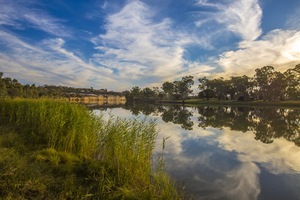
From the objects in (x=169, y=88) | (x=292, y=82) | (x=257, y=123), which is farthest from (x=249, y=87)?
(x=257, y=123)

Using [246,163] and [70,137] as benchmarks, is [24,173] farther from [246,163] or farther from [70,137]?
[246,163]

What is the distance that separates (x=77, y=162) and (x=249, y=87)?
99.5m

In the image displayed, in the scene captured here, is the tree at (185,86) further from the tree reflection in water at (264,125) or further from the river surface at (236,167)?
the river surface at (236,167)

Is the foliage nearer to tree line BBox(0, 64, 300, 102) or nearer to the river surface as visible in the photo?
tree line BBox(0, 64, 300, 102)

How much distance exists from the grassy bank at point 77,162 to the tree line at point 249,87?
8347 centimetres

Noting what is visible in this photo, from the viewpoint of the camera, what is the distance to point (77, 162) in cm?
840

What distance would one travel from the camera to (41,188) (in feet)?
18.2

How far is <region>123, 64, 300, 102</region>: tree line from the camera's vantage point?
81.2m

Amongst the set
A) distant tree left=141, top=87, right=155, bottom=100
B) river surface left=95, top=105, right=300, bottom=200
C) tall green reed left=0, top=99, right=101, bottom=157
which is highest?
distant tree left=141, top=87, right=155, bottom=100

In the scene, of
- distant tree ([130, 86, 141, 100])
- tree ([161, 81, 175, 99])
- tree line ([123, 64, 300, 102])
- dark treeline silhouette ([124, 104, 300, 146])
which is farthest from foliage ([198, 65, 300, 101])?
distant tree ([130, 86, 141, 100])

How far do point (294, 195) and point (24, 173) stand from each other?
26.8 feet

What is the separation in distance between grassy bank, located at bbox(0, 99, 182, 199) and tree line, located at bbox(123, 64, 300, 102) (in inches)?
3286

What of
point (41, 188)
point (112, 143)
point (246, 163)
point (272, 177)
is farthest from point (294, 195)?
point (41, 188)

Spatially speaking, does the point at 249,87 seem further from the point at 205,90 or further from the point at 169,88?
the point at 169,88
